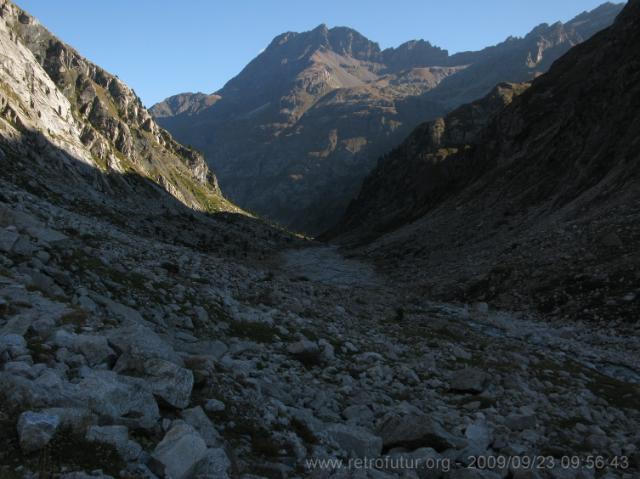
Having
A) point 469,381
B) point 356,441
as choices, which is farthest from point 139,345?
point 469,381

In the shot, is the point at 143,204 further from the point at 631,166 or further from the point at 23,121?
the point at 631,166

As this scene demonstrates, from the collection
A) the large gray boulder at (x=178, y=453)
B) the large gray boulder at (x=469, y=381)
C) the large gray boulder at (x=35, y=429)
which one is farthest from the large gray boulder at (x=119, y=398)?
the large gray boulder at (x=469, y=381)

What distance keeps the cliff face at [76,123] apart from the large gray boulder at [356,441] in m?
42.8

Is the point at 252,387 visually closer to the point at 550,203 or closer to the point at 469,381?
the point at 469,381

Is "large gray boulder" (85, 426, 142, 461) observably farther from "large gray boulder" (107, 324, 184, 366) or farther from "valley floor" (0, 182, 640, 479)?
"large gray boulder" (107, 324, 184, 366)

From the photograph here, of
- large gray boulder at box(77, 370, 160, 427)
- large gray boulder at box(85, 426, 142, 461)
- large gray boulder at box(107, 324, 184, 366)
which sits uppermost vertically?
large gray boulder at box(107, 324, 184, 366)

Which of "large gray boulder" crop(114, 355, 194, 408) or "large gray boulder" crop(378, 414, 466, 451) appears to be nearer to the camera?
"large gray boulder" crop(114, 355, 194, 408)

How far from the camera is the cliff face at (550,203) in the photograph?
28797 mm

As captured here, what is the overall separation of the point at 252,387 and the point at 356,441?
2.15 metres

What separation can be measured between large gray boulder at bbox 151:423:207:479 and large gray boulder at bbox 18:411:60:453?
1.15 metres

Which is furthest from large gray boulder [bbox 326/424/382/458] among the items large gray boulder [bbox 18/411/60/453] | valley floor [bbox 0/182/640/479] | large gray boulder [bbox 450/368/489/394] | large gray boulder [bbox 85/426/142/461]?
large gray boulder [bbox 450/368/489/394]

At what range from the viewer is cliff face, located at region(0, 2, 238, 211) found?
2557 inches

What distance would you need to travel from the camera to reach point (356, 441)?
27.3ft

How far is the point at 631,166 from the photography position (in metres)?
39.9
